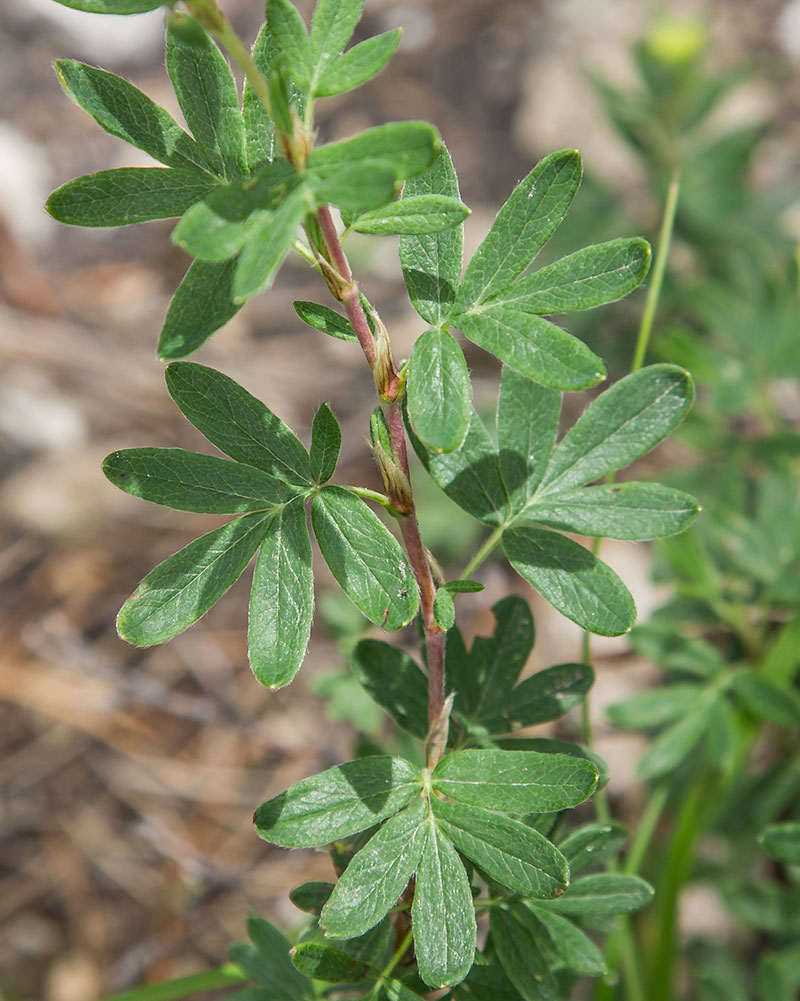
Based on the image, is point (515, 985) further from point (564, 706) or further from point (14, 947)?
point (14, 947)

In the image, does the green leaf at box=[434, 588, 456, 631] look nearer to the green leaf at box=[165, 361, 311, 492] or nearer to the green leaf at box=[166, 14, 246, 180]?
the green leaf at box=[165, 361, 311, 492]

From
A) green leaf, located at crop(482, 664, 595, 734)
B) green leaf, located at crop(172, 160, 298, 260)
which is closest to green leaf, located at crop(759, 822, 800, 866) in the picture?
green leaf, located at crop(482, 664, 595, 734)

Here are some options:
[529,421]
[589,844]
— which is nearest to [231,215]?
[529,421]

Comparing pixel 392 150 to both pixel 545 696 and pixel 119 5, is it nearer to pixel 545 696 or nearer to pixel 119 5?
pixel 119 5

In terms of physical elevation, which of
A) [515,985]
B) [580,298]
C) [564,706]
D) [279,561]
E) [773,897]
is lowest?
[773,897]

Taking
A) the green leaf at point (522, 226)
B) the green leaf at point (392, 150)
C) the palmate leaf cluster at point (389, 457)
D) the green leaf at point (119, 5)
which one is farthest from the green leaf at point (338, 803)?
the green leaf at point (119, 5)

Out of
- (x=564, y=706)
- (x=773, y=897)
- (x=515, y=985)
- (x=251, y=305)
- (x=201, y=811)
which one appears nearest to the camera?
(x=515, y=985)

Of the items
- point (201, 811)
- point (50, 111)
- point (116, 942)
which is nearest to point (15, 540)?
point (201, 811)
